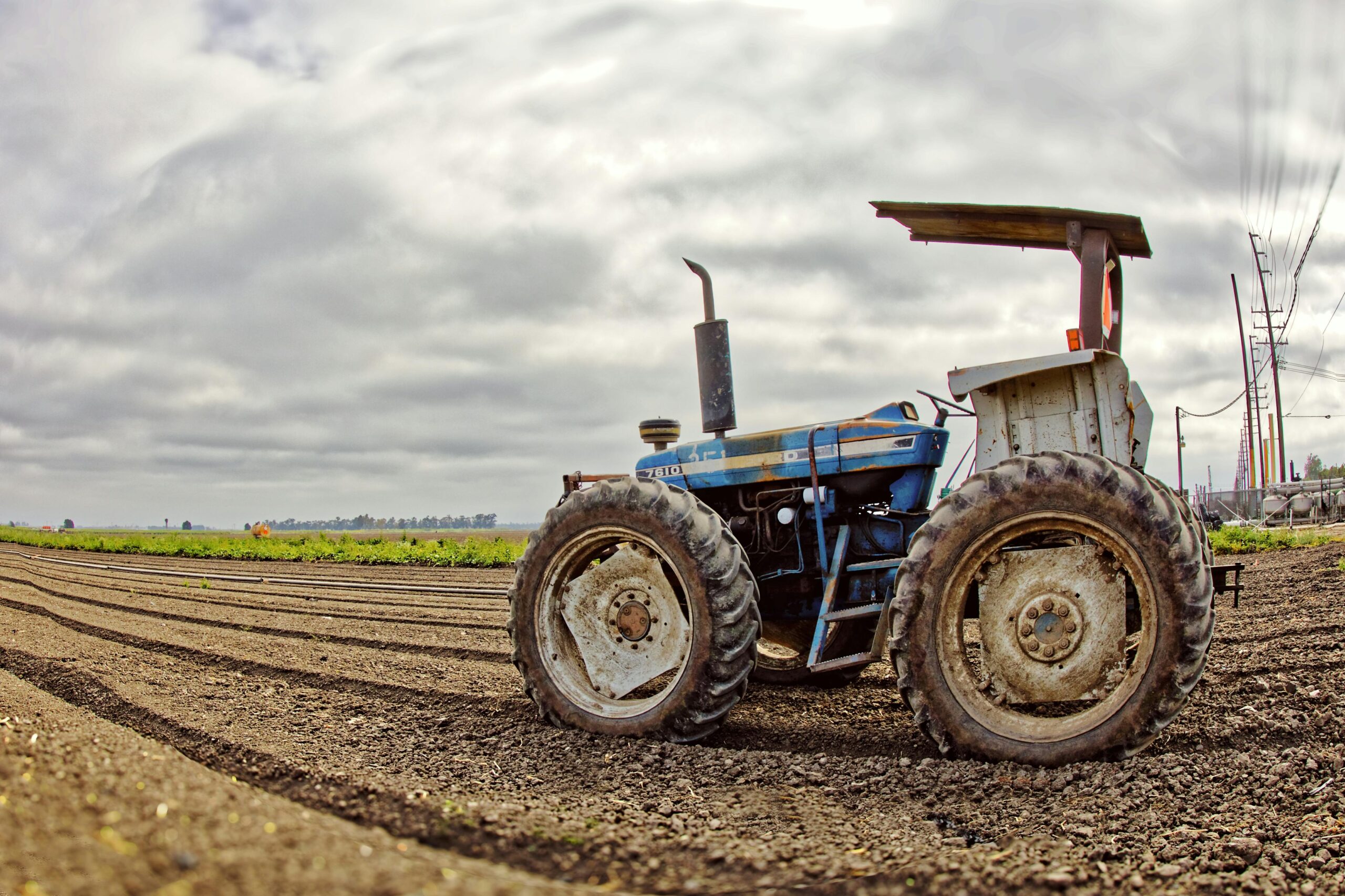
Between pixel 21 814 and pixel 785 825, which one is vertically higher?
pixel 21 814

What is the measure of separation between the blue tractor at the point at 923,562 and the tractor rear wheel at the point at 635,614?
0.01m

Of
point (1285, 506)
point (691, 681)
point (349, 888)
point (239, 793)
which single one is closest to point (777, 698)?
point (691, 681)

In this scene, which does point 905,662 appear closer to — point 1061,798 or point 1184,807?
point 1061,798

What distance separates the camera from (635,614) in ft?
15.3

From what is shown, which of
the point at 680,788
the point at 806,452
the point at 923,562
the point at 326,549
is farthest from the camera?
the point at 326,549

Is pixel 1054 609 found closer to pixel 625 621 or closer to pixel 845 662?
pixel 845 662

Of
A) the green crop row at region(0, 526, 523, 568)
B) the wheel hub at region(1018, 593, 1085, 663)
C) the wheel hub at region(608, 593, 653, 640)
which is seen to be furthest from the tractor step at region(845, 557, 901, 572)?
the green crop row at region(0, 526, 523, 568)

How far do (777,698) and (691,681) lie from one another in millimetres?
1360

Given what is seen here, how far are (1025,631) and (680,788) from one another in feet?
5.32

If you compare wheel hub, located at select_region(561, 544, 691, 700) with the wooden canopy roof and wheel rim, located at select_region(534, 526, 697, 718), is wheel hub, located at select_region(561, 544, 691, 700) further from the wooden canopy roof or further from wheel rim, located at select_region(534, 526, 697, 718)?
the wooden canopy roof

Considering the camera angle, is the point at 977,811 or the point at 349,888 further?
the point at 977,811

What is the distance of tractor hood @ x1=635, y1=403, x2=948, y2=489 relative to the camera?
185 inches

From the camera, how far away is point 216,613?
1102 centimetres

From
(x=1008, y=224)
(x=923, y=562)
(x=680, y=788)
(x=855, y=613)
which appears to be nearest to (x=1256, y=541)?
(x=1008, y=224)
